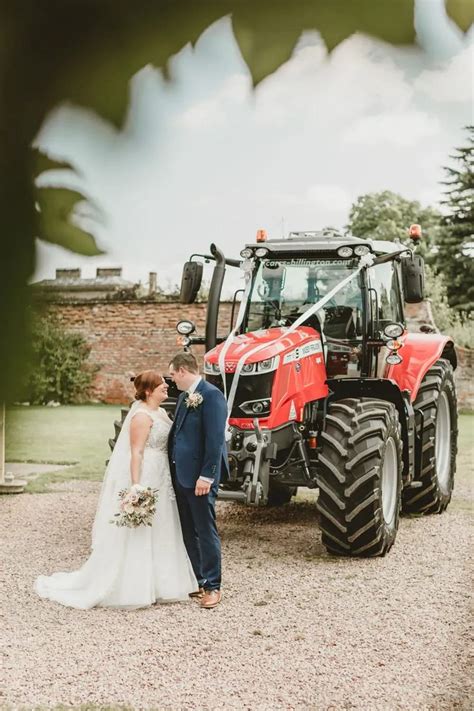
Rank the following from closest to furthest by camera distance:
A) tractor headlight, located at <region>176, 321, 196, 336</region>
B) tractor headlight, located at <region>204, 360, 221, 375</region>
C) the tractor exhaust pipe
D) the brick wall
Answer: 1. the tractor exhaust pipe
2. tractor headlight, located at <region>204, 360, 221, 375</region>
3. tractor headlight, located at <region>176, 321, 196, 336</region>
4. the brick wall

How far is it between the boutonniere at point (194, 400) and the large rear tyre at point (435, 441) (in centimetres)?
294

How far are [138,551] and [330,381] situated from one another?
2078 millimetres

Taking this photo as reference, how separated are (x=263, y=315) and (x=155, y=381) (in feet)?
6.37

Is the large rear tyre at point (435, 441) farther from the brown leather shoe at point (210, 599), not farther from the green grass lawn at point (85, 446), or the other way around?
the brown leather shoe at point (210, 599)

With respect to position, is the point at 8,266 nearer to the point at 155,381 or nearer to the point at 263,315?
the point at 155,381

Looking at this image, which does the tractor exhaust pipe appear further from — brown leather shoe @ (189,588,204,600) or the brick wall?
the brick wall

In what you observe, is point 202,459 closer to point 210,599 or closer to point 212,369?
point 210,599

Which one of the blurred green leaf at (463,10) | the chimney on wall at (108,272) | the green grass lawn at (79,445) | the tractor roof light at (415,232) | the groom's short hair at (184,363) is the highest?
the tractor roof light at (415,232)

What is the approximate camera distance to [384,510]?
6.05 m

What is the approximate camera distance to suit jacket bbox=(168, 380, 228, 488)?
466 centimetres

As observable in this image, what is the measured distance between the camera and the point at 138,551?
4922 millimetres

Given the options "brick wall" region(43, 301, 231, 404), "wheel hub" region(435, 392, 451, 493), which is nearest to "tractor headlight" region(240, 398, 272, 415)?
"wheel hub" region(435, 392, 451, 493)

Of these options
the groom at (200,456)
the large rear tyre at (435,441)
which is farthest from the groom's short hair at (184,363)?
the large rear tyre at (435,441)

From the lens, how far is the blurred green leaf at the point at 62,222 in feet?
1.94
